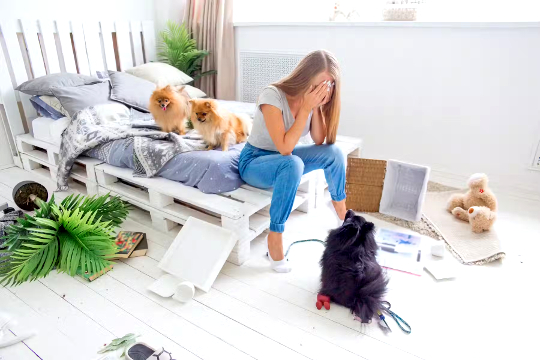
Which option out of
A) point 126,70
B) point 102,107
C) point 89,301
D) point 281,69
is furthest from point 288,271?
point 126,70

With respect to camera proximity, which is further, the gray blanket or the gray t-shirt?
the gray blanket

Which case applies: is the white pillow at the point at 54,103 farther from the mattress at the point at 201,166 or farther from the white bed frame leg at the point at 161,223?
the white bed frame leg at the point at 161,223

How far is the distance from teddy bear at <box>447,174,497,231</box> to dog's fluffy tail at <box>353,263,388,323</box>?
0.83m

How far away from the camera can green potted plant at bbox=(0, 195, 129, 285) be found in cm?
130

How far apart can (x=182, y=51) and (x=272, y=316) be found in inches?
94.2

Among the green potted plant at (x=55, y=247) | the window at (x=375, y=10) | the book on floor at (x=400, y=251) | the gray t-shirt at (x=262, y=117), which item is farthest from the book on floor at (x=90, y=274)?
the window at (x=375, y=10)

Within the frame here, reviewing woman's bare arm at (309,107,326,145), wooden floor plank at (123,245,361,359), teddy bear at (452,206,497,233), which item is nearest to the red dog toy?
wooden floor plank at (123,245,361,359)

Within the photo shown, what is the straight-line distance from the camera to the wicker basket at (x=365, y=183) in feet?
6.08

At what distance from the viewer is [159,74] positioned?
106 inches

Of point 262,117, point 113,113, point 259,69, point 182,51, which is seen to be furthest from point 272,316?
point 182,51

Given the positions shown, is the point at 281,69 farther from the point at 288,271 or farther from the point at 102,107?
the point at 288,271

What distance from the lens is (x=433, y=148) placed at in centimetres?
241

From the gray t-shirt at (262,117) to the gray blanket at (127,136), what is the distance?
34 cm

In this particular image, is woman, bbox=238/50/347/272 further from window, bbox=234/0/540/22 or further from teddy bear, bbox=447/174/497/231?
window, bbox=234/0/540/22
